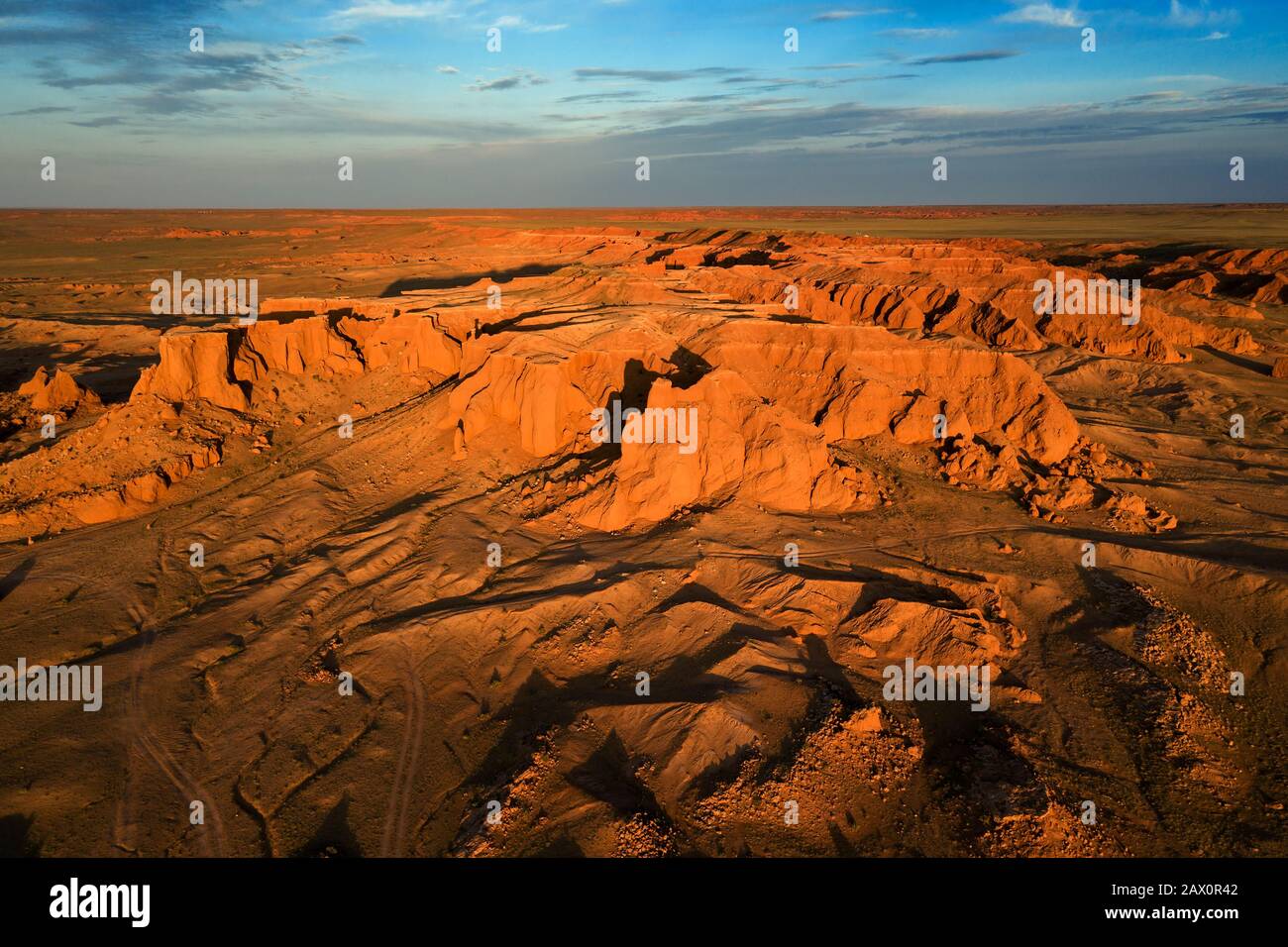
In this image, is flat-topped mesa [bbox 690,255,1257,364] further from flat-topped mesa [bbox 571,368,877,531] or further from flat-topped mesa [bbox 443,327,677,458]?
flat-topped mesa [bbox 571,368,877,531]

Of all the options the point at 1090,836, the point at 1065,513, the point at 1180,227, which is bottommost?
the point at 1090,836

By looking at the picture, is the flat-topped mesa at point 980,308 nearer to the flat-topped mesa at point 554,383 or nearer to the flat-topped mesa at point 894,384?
the flat-topped mesa at point 894,384

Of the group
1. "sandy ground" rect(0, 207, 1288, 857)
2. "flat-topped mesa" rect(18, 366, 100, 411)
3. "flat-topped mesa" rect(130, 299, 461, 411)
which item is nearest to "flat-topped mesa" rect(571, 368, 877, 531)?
"sandy ground" rect(0, 207, 1288, 857)

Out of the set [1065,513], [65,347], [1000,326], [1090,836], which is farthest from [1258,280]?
[65,347]

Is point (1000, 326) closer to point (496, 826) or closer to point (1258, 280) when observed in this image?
point (1258, 280)

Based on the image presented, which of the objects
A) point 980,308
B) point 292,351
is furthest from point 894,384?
point 980,308

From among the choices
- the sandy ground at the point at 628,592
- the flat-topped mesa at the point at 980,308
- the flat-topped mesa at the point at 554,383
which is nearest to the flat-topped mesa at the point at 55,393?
the sandy ground at the point at 628,592
